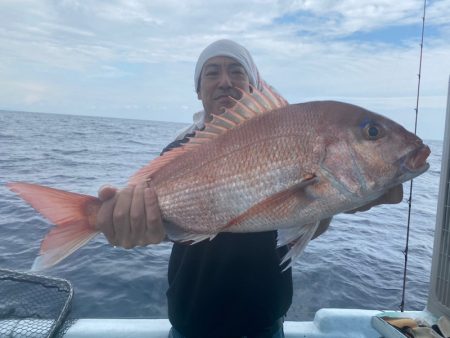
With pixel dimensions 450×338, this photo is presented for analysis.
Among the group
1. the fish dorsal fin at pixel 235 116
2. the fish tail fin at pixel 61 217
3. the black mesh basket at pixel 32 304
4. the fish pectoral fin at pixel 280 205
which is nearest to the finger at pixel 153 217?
the fish dorsal fin at pixel 235 116

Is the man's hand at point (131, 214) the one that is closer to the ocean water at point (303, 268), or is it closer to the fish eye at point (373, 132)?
the fish eye at point (373, 132)

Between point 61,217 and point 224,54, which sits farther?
point 224,54

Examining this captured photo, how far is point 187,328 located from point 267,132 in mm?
1479

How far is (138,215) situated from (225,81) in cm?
137

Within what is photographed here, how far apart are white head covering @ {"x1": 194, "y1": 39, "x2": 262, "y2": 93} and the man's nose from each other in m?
0.15

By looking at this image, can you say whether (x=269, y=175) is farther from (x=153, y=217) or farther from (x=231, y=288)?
(x=231, y=288)

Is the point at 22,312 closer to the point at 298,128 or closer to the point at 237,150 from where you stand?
the point at 237,150

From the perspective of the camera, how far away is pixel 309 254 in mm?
7453

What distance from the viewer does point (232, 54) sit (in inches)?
118

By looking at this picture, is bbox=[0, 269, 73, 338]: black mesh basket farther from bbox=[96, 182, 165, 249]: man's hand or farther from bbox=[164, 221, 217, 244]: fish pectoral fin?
bbox=[164, 221, 217, 244]: fish pectoral fin

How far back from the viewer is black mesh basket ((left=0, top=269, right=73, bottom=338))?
3.00m

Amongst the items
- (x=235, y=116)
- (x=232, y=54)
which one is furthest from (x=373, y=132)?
(x=232, y=54)

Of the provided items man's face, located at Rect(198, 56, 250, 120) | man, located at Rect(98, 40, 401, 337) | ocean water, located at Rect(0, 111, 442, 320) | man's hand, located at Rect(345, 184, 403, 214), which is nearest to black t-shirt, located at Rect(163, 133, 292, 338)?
man, located at Rect(98, 40, 401, 337)

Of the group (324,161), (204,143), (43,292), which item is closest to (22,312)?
(43,292)
